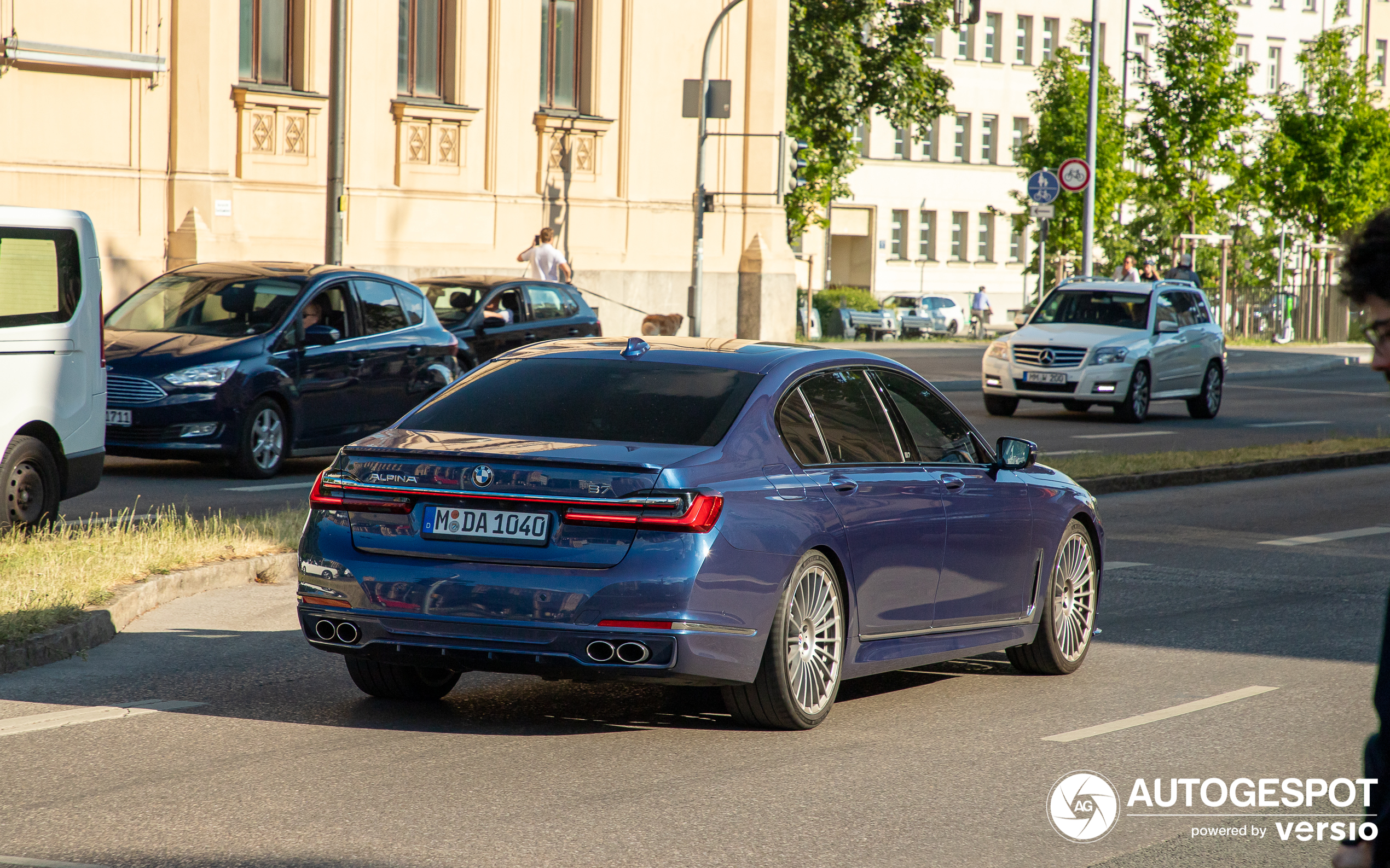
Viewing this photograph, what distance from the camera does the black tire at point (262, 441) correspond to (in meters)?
15.2

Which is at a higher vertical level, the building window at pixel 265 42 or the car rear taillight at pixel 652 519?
the building window at pixel 265 42

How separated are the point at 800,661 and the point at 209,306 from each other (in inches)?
404

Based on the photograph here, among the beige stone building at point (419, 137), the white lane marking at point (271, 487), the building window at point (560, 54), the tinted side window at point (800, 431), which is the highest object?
the building window at point (560, 54)

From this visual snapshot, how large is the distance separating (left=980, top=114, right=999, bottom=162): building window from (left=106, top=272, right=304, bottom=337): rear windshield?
230ft

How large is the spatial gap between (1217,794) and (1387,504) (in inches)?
435

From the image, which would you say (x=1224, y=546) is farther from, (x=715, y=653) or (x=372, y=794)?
(x=372, y=794)

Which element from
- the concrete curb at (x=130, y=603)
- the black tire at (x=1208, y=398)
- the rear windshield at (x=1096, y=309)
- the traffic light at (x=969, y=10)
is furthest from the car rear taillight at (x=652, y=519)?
the traffic light at (x=969, y=10)

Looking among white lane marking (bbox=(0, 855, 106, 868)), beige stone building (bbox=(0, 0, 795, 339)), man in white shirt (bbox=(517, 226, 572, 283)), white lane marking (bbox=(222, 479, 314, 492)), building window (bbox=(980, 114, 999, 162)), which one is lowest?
white lane marking (bbox=(222, 479, 314, 492))

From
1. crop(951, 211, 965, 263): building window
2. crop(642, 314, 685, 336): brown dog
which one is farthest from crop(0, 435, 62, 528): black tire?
crop(951, 211, 965, 263): building window

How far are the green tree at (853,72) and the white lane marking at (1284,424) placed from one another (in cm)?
2168

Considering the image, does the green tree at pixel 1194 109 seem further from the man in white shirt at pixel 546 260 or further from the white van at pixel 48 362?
the white van at pixel 48 362

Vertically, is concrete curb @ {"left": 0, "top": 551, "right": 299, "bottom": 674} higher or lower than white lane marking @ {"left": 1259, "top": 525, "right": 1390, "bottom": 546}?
higher

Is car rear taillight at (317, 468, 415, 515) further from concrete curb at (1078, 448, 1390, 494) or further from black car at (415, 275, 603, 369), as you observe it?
black car at (415, 275, 603, 369)

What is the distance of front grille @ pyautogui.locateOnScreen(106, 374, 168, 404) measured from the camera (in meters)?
14.7
